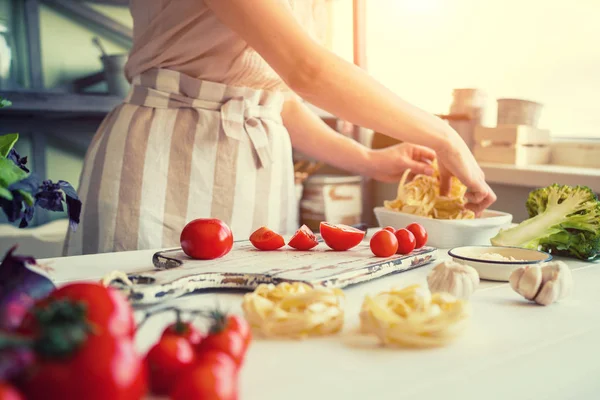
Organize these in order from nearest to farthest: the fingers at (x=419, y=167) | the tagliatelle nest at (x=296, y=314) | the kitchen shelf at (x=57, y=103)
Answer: the tagliatelle nest at (x=296, y=314), the fingers at (x=419, y=167), the kitchen shelf at (x=57, y=103)

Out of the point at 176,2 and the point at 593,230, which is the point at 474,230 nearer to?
the point at 593,230

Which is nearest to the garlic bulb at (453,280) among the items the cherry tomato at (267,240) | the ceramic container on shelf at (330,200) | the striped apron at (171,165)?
the cherry tomato at (267,240)

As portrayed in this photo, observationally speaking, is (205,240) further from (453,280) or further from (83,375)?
(83,375)

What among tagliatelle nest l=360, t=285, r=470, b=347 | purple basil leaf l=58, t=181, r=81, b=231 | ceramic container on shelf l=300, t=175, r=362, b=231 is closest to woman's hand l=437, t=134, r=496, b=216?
tagliatelle nest l=360, t=285, r=470, b=347

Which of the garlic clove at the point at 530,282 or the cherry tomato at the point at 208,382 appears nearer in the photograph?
the cherry tomato at the point at 208,382

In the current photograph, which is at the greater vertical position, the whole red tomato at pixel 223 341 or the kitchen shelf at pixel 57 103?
the kitchen shelf at pixel 57 103

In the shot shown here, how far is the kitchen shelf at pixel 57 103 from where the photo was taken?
118 inches

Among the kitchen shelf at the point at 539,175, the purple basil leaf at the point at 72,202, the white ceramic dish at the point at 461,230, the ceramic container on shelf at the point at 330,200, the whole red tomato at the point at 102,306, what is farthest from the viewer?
the ceramic container on shelf at the point at 330,200

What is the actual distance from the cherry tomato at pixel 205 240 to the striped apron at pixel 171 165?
1.64 ft

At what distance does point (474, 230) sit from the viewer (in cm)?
133

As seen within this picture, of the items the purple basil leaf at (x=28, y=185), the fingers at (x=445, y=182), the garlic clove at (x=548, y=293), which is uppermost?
the purple basil leaf at (x=28, y=185)

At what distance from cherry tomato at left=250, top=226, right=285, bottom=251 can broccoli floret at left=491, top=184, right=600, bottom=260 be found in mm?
484

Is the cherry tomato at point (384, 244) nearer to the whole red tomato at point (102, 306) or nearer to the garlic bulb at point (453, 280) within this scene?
the garlic bulb at point (453, 280)

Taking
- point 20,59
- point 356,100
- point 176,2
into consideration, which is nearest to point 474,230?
point 356,100
